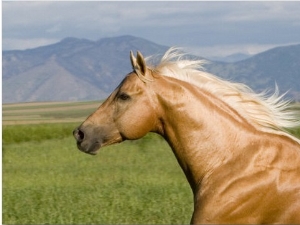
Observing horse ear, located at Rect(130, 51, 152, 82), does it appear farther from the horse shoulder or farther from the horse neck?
the horse shoulder

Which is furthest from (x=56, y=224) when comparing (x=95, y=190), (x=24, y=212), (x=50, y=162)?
(x=50, y=162)

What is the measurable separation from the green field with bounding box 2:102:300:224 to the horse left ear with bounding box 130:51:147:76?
25.4 feet

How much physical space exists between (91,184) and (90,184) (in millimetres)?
34

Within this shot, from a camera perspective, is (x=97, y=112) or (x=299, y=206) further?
(x=97, y=112)

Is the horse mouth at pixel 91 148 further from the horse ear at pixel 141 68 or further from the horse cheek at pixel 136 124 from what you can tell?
the horse ear at pixel 141 68

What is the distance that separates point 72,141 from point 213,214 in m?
33.7

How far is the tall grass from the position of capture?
14.2 metres

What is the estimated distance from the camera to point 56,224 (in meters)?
13.2

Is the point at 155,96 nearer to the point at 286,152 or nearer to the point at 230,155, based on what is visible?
the point at 230,155

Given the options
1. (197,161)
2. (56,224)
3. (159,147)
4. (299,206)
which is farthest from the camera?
(159,147)

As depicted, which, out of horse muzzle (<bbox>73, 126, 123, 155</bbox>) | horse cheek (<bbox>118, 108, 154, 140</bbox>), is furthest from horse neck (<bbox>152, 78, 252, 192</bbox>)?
horse muzzle (<bbox>73, 126, 123, 155</bbox>)

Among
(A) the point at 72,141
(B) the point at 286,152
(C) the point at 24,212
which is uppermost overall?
(B) the point at 286,152

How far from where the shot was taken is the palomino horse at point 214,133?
Result: 546 cm

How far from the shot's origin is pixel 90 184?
2114cm
